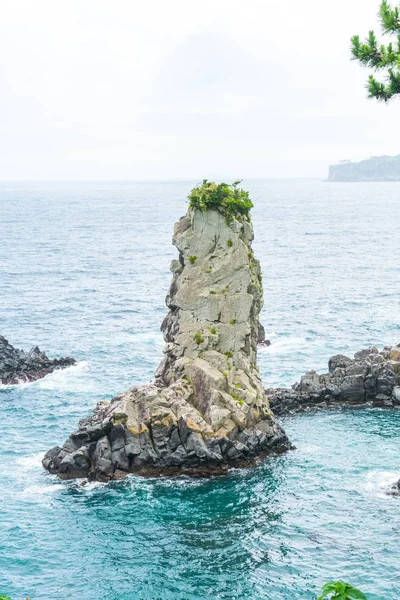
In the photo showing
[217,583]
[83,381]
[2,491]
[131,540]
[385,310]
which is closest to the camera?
[217,583]

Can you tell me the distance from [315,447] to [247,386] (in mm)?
8020

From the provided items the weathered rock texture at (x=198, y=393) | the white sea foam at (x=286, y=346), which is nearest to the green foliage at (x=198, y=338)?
the weathered rock texture at (x=198, y=393)

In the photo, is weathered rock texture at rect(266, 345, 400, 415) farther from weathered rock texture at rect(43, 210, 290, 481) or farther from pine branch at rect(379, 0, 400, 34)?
pine branch at rect(379, 0, 400, 34)

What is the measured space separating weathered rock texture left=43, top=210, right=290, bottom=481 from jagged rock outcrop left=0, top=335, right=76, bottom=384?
22302 millimetres

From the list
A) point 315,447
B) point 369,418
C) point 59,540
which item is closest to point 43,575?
point 59,540

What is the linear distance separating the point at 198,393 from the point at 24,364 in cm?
3214

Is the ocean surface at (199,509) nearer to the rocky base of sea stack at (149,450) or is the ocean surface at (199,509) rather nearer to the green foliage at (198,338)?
the rocky base of sea stack at (149,450)

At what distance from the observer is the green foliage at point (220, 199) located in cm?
6962

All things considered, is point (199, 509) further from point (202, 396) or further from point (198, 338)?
point (198, 338)

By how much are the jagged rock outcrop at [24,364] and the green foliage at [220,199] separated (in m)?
31.8

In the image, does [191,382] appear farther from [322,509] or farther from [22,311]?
[22,311]

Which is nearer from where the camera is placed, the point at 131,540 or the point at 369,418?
the point at 131,540

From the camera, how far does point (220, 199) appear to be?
69.9 meters

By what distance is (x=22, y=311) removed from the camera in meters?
124
